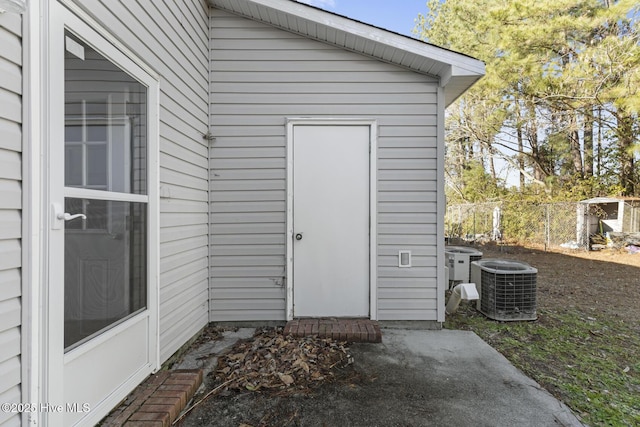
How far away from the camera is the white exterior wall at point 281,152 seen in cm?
325

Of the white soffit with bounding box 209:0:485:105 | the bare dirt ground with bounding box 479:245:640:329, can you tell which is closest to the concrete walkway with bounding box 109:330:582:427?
the bare dirt ground with bounding box 479:245:640:329

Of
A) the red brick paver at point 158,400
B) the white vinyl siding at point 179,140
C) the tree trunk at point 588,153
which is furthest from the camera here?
the tree trunk at point 588,153

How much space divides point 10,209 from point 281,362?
190cm

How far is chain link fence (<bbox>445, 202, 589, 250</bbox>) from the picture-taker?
8898 millimetres

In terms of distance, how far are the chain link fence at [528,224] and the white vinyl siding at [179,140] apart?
7.61m

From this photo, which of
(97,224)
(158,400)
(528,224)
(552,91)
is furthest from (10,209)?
(528,224)

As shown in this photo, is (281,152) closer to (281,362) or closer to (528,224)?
(281,362)

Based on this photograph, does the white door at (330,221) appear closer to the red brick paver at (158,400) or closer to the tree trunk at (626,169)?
the red brick paver at (158,400)

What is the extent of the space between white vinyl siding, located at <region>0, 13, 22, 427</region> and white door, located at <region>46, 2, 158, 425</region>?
12 cm

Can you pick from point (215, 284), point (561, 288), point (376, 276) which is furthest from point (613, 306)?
point (215, 284)

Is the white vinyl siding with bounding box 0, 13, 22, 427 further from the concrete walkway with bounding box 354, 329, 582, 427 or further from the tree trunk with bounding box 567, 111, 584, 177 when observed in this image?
the tree trunk with bounding box 567, 111, 584, 177

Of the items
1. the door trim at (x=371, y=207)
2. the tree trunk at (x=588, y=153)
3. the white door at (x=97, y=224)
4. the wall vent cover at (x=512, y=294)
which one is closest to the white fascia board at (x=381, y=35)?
the door trim at (x=371, y=207)

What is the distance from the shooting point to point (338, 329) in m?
2.96

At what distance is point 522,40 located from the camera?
7.95m
